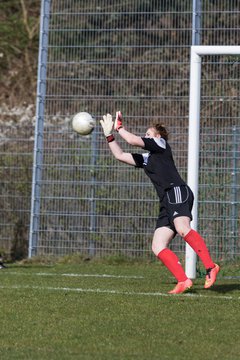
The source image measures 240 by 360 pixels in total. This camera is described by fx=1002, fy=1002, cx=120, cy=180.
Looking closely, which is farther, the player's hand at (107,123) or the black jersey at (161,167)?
the player's hand at (107,123)

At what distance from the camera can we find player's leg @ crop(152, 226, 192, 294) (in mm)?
9883

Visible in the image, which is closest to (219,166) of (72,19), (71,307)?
(72,19)

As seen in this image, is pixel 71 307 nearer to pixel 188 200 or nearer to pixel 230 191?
pixel 188 200

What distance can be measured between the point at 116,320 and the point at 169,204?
2212mm

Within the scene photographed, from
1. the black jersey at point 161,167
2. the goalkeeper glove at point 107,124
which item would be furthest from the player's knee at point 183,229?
the goalkeeper glove at point 107,124

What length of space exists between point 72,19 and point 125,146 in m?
2.39

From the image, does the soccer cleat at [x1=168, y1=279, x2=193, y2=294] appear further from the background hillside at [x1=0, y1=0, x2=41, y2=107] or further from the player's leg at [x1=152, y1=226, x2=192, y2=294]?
the background hillside at [x1=0, y1=0, x2=41, y2=107]

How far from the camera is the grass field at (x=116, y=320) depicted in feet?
22.4

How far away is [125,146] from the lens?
15766 mm

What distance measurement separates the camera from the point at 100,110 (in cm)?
1599

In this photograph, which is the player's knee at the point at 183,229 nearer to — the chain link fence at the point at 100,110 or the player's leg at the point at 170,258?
the player's leg at the point at 170,258

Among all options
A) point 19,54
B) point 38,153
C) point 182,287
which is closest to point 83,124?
point 182,287

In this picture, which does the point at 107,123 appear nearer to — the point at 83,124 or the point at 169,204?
the point at 83,124

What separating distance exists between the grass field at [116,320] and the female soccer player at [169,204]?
253mm
